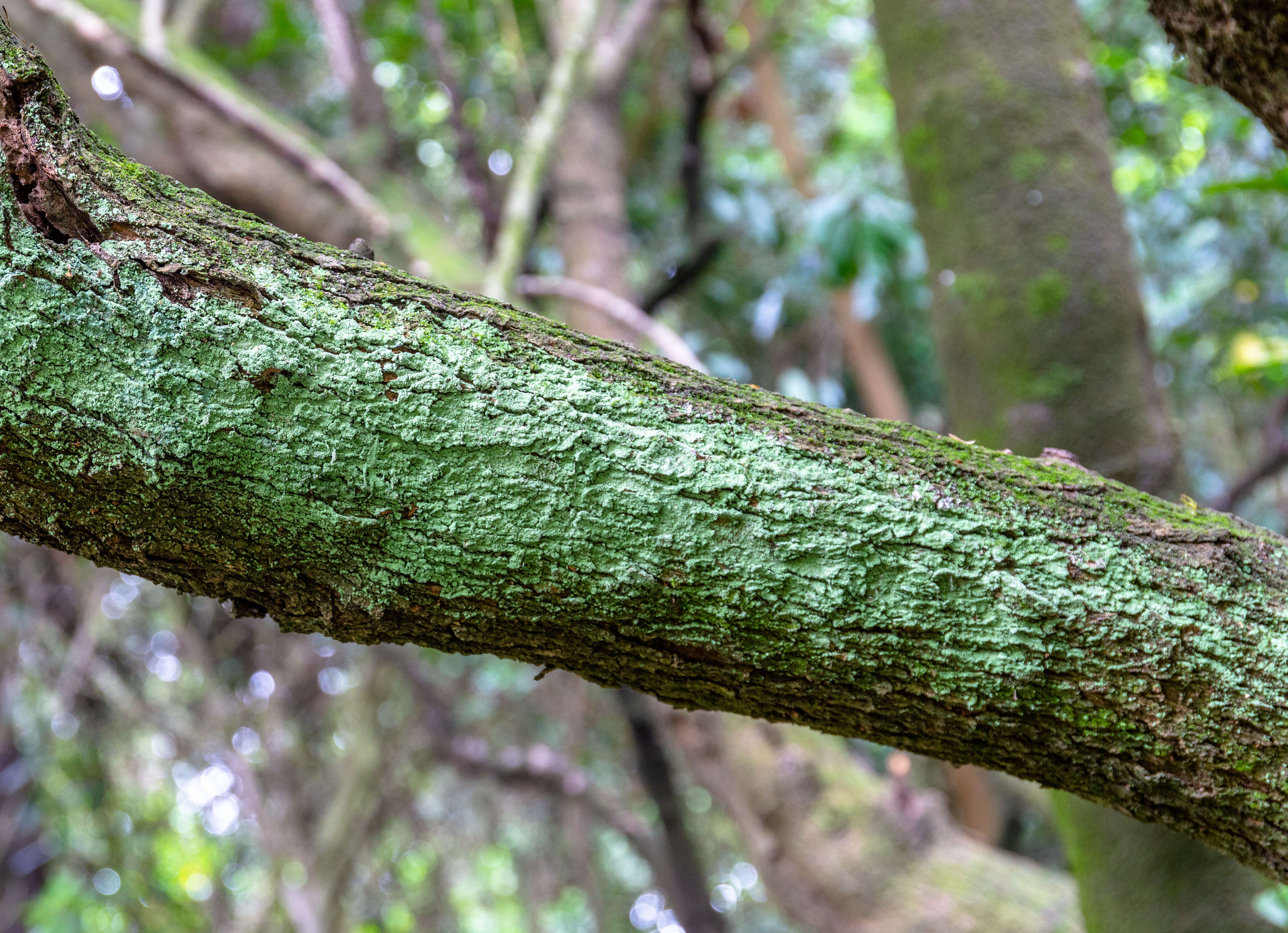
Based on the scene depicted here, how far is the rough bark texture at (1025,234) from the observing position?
5.25 ft

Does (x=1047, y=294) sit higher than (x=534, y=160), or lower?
higher

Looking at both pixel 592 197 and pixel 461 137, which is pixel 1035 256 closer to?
pixel 592 197

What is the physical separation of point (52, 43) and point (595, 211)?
149 centimetres

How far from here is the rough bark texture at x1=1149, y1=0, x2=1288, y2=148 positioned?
88 centimetres

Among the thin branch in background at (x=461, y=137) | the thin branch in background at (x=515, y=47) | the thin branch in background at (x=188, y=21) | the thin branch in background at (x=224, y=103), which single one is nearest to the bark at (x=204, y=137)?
the thin branch in background at (x=224, y=103)

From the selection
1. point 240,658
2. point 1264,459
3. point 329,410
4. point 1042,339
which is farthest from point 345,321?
point 240,658

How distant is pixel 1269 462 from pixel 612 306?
1.93 metres

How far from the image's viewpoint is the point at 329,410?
0.61 meters

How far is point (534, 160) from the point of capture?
2371 millimetres

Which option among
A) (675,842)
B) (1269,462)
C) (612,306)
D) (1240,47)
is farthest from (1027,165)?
(675,842)

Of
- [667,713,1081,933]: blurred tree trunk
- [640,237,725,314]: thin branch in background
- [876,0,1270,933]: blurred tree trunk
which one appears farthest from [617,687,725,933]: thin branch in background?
[876,0,1270,933]: blurred tree trunk

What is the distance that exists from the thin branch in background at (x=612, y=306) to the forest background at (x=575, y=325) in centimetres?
1

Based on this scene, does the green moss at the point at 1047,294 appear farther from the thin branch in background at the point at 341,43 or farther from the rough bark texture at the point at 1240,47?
the thin branch in background at the point at 341,43

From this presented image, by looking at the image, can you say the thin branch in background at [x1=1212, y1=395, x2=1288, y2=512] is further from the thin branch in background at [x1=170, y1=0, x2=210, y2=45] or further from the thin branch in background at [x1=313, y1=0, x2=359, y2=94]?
the thin branch in background at [x1=170, y1=0, x2=210, y2=45]
